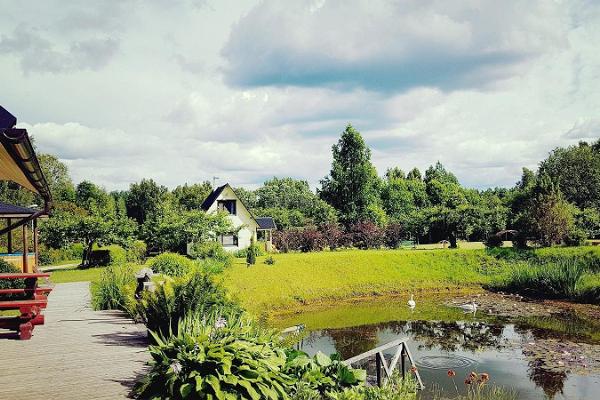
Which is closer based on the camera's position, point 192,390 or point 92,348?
point 192,390

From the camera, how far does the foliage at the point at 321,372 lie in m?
6.03

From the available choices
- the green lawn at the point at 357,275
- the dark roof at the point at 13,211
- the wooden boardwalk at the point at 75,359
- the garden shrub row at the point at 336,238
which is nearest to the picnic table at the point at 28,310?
the wooden boardwalk at the point at 75,359

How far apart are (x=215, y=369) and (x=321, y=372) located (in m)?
1.75

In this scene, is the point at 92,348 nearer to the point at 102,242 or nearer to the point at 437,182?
the point at 102,242

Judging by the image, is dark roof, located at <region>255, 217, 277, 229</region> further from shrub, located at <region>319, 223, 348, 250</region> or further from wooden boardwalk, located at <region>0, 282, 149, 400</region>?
wooden boardwalk, located at <region>0, 282, 149, 400</region>

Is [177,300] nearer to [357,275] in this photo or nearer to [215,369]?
[215,369]

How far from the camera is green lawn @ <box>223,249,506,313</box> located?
22641mm

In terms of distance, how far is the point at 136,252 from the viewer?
2962 cm

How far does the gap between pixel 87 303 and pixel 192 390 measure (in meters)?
10.1

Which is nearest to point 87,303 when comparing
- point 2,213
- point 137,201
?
point 2,213

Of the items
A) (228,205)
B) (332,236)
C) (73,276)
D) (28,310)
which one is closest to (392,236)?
(332,236)

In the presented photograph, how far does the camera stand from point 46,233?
29.4 m

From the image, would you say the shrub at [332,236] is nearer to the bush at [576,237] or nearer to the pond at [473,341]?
the pond at [473,341]

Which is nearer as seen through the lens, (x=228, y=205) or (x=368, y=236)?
(x=368, y=236)
